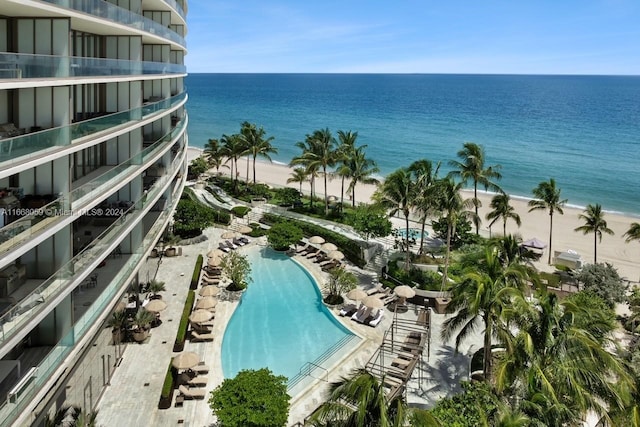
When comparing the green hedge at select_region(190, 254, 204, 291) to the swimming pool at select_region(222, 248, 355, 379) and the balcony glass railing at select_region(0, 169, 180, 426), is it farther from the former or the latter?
the balcony glass railing at select_region(0, 169, 180, 426)

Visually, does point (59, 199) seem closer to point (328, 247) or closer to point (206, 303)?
point (206, 303)

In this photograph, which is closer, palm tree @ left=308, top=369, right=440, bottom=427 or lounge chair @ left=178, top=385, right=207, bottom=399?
palm tree @ left=308, top=369, right=440, bottom=427

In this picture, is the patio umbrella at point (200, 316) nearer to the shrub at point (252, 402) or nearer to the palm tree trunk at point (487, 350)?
the shrub at point (252, 402)

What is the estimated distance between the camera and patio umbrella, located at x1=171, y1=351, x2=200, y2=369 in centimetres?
2183

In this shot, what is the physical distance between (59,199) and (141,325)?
10798 mm

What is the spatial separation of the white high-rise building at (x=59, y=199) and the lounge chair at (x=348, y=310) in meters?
11.6

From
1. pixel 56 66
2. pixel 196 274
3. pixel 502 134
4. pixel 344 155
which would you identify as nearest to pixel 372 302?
pixel 196 274

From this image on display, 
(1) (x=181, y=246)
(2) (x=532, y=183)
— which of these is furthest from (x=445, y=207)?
(2) (x=532, y=183)

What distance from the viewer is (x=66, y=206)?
16531mm

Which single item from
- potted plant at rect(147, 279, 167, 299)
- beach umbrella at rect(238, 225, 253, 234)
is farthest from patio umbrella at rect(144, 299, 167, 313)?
beach umbrella at rect(238, 225, 253, 234)

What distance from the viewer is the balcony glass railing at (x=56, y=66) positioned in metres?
13.6

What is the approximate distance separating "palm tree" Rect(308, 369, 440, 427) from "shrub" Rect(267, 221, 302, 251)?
82.8 ft

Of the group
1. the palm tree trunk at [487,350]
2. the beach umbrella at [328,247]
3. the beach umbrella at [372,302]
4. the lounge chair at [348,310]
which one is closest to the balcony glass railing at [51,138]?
the lounge chair at [348,310]

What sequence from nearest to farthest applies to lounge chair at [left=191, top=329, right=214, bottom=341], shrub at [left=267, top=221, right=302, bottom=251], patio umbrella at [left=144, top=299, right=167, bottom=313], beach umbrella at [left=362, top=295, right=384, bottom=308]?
1. lounge chair at [left=191, top=329, right=214, bottom=341]
2. patio umbrella at [left=144, top=299, right=167, bottom=313]
3. beach umbrella at [left=362, top=295, right=384, bottom=308]
4. shrub at [left=267, top=221, right=302, bottom=251]
